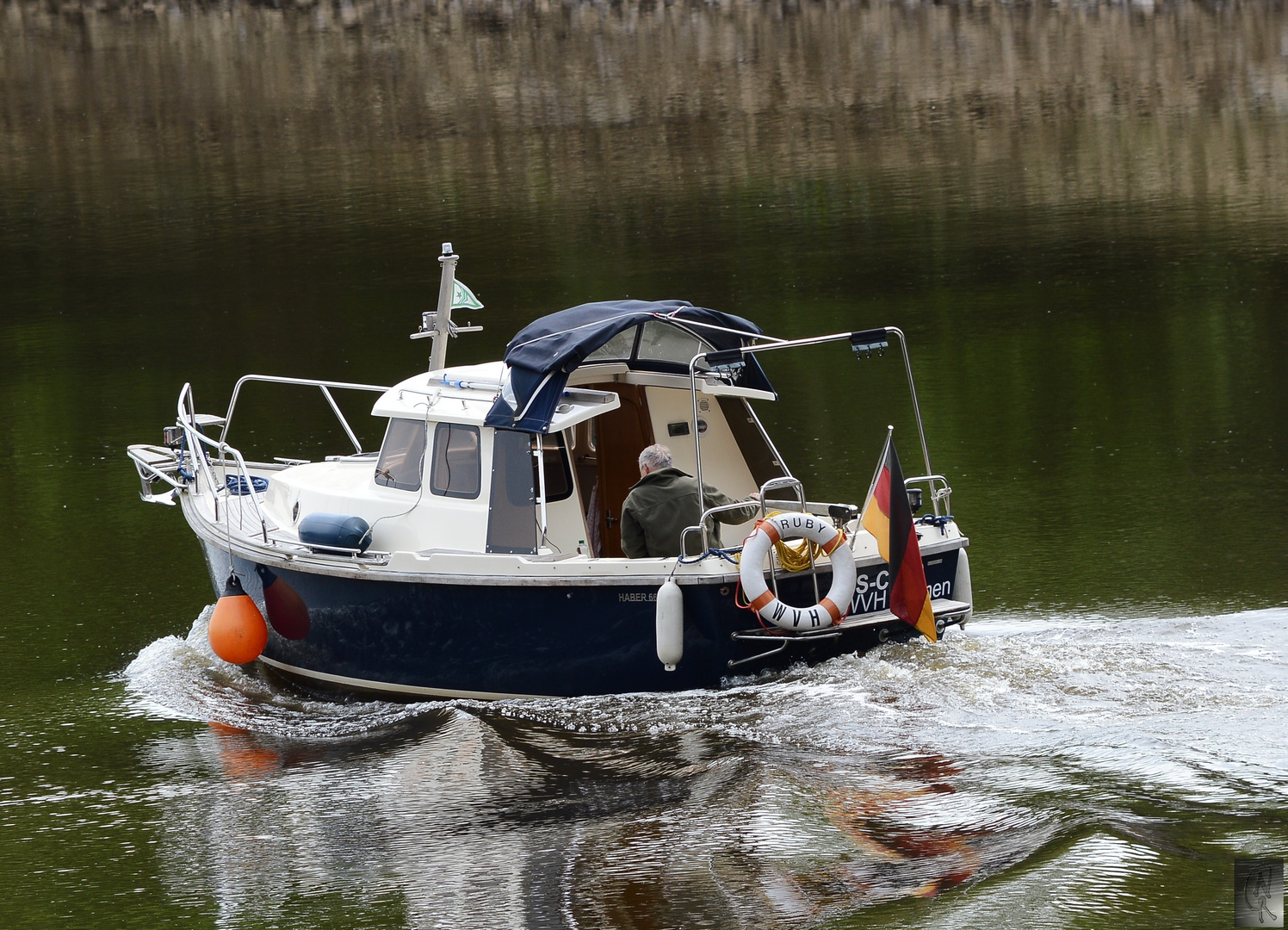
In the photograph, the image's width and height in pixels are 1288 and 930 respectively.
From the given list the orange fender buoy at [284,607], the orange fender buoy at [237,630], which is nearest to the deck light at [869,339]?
the orange fender buoy at [284,607]

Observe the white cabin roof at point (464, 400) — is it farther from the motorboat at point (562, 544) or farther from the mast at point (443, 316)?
the mast at point (443, 316)

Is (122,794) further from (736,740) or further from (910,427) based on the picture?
(910,427)

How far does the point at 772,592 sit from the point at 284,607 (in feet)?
Result: 11.9

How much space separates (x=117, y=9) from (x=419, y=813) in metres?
62.1

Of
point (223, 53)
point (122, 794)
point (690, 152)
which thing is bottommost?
point (122, 794)

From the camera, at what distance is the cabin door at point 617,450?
1068cm

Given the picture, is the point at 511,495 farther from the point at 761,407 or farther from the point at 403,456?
the point at 761,407

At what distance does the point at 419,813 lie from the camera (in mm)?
8594

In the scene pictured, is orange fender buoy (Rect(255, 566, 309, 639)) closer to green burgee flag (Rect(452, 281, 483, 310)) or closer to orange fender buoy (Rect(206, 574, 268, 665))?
orange fender buoy (Rect(206, 574, 268, 665))

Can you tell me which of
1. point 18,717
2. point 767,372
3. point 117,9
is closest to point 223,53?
point 117,9

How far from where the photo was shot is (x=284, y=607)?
10.9m

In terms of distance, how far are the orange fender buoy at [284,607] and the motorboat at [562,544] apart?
20 mm

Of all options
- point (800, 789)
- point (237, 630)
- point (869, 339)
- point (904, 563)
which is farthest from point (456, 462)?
point (800, 789)

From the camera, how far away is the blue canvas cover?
9.86 m
